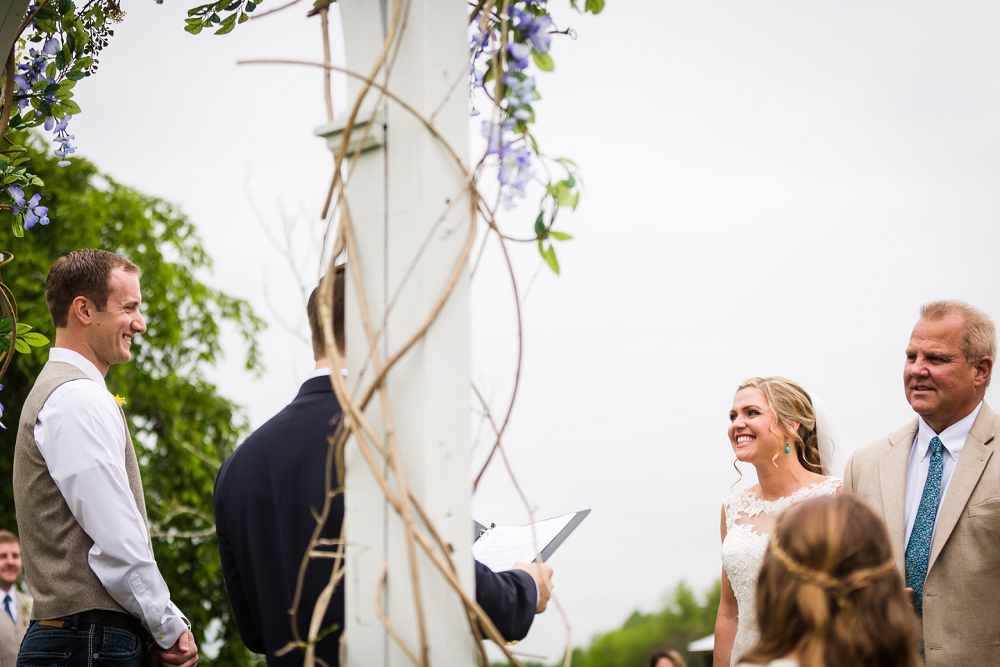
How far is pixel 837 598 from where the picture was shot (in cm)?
151

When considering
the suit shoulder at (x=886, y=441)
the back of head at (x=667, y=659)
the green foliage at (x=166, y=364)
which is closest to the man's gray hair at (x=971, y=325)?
the suit shoulder at (x=886, y=441)

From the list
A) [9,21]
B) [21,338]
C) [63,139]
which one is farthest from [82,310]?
[9,21]

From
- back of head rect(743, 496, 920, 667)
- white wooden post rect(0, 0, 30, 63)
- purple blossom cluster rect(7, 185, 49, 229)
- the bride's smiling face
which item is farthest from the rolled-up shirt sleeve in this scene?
the bride's smiling face

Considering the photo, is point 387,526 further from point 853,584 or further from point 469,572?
point 853,584

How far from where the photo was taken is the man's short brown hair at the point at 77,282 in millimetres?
2508

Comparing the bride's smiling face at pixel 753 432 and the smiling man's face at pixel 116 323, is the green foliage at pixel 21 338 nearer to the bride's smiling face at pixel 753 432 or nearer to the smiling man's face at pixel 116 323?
the smiling man's face at pixel 116 323

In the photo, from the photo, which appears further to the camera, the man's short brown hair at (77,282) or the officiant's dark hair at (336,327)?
the man's short brown hair at (77,282)

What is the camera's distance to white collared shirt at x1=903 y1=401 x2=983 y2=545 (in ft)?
8.91

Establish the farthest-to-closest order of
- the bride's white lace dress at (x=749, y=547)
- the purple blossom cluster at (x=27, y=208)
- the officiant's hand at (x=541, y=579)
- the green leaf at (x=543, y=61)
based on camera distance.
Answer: the bride's white lace dress at (x=749, y=547)
the purple blossom cluster at (x=27, y=208)
the officiant's hand at (x=541, y=579)
the green leaf at (x=543, y=61)

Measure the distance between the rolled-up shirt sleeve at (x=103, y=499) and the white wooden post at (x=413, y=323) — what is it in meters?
1.09

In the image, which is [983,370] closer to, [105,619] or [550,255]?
[550,255]

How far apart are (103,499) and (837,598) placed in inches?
68.4

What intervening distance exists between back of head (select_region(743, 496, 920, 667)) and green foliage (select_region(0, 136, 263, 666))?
390 inches

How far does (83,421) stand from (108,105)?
11048 millimetres
